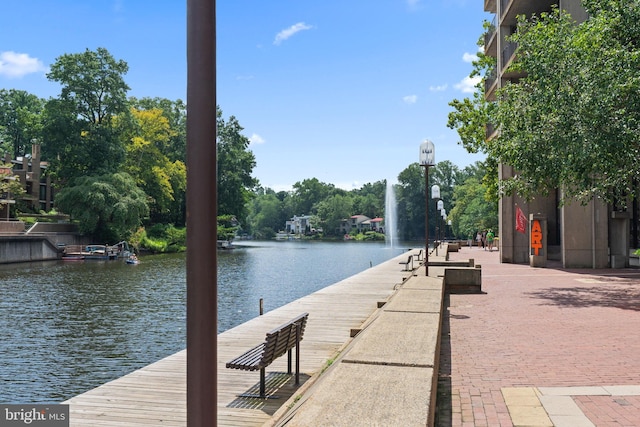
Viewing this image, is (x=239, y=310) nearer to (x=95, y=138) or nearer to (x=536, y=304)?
(x=536, y=304)

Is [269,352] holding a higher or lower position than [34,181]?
lower

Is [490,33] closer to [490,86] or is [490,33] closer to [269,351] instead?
[490,86]

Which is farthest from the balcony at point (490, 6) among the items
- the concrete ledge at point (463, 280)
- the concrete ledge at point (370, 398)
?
the concrete ledge at point (370, 398)

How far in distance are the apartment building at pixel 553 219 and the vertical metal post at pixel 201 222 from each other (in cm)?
1902

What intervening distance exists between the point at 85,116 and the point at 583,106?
5699cm

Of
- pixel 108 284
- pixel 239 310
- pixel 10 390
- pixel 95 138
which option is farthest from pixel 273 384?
pixel 95 138

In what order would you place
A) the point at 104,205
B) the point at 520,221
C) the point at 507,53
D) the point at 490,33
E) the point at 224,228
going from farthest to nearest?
the point at 224,228 < the point at 104,205 < the point at 490,33 < the point at 520,221 < the point at 507,53

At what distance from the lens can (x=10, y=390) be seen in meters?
9.69

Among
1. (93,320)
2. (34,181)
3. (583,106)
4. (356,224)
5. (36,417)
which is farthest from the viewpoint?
(356,224)

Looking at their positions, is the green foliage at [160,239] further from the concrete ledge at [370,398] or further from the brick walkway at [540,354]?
the concrete ledge at [370,398]

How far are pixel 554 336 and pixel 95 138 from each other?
57659mm

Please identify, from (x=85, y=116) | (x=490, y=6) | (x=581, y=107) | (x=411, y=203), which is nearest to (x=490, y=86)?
(x=490, y=6)

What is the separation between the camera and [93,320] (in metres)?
17.4

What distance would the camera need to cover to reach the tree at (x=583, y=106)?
1445 cm
